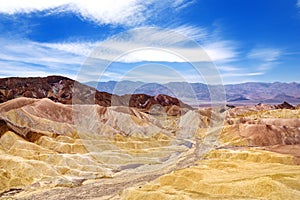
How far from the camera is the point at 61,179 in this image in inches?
2891

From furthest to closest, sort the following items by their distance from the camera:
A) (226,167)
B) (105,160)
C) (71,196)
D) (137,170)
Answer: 1. (105,160)
2. (137,170)
3. (226,167)
4. (71,196)

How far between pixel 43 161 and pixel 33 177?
33.5 feet

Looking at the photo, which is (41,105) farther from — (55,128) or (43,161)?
(43,161)

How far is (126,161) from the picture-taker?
98312 mm

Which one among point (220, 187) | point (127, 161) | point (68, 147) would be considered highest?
point (220, 187)

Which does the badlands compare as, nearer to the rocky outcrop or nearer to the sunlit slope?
the sunlit slope

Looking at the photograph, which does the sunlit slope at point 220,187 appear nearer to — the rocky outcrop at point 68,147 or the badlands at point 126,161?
the badlands at point 126,161

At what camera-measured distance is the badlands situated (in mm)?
46594

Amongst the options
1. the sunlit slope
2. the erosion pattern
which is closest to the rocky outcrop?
the erosion pattern

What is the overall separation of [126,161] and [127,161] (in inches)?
15.2

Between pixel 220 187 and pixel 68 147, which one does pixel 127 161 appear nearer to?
pixel 68 147

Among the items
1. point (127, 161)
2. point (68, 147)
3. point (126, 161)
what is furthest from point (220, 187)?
point (68, 147)

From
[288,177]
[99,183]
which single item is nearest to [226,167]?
[288,177]

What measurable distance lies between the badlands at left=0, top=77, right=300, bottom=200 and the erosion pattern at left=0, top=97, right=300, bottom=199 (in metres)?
0.15
